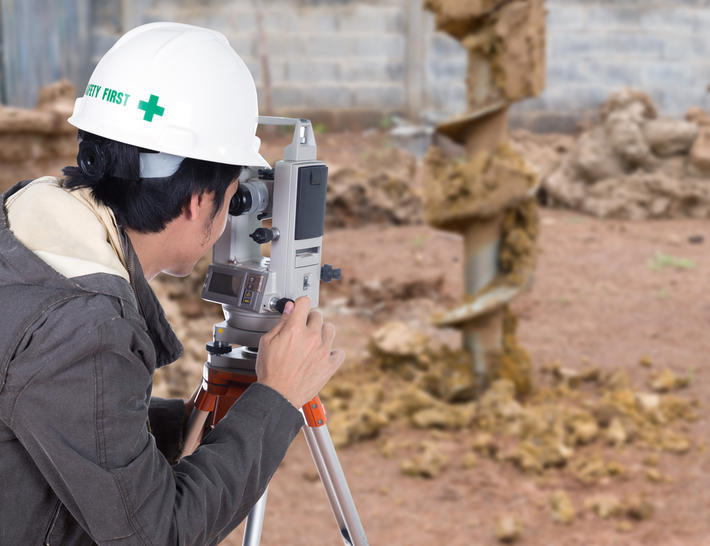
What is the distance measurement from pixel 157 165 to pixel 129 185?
52mm

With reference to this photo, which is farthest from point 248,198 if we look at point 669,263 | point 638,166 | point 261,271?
point 638,166

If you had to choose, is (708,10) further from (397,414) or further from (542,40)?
(397,414)

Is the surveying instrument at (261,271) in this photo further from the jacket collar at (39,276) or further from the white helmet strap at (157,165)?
the jacket collar at (39,276)

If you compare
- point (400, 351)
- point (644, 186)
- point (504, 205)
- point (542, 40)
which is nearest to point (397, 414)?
point (400, 351)

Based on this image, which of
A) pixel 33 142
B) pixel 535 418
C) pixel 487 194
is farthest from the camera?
pixel 33 142

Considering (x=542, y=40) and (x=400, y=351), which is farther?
(x=400, y=351)

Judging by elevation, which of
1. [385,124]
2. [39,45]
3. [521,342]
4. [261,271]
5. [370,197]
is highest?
[39,45]

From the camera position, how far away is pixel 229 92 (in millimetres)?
1364

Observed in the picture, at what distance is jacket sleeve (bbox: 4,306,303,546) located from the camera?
1.06 metres

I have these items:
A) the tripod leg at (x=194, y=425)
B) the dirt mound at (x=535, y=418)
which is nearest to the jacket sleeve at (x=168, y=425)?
the tripod leg at (x=194, y=425)

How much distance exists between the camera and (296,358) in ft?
4.35

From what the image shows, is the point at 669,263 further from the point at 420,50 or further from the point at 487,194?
the point at 420,50

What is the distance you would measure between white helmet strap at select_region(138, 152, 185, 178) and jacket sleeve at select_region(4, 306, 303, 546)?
26cm

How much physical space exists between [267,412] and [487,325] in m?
2.96
